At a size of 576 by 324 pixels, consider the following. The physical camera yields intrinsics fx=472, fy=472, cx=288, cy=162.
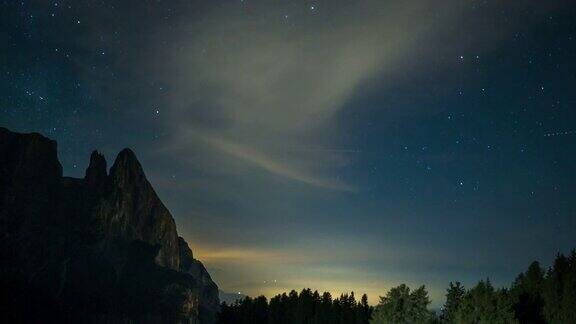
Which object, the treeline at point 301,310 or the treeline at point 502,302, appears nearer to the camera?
the treeline at point 502,302

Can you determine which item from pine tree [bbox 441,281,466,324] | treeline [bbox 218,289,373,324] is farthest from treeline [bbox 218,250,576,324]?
treeline [bbox 218,289,373,324]

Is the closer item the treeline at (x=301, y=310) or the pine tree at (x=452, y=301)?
the pine tree at (x=452, y=301)

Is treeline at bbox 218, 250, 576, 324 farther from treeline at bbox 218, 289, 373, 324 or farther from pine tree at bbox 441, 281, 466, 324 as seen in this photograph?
treeline at bbox 218, 289, 373, 324

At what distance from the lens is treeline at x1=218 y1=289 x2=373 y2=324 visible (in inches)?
3519

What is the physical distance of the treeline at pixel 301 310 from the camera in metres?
89.4

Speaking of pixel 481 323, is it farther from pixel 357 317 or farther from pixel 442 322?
pixel 357 317

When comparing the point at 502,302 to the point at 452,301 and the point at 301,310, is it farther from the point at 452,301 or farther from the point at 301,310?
the point at 301,310

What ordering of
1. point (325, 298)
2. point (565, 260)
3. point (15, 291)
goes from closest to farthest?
point (565, 260) < point (325, 298) < point (15, 291)

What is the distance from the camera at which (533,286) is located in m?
45.4

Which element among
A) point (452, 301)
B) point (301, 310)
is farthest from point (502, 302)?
point (301, 310)

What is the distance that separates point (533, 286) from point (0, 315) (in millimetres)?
158648

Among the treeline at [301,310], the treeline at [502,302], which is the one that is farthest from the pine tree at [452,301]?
the treeline at [301,310]

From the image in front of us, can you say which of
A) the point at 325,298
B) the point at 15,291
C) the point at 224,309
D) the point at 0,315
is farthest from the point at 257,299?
the point at 15,291

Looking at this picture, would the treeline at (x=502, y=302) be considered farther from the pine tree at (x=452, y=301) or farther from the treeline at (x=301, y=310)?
the treeline at (x=301, y=310)
